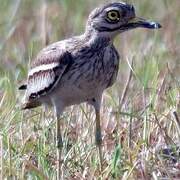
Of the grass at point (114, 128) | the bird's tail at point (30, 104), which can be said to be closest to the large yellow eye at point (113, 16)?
the grass at point (114, 128)

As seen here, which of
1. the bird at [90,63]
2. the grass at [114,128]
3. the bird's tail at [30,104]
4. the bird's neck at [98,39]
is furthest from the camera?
the bird's tail at [30,104]

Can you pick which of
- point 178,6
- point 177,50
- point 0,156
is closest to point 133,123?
point 0,156

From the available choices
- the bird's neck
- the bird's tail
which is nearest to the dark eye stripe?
the bird's neck

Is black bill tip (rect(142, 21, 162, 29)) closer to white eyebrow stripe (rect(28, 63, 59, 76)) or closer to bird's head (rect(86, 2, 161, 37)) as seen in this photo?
bird's head (rect(86, 2, 161, 37))

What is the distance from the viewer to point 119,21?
302 inches

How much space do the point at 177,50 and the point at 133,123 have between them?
2534mm

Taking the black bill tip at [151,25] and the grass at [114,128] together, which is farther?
the black bill tip at [151,25]

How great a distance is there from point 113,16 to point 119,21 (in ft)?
0.21

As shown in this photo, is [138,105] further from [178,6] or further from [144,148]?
[178,6]

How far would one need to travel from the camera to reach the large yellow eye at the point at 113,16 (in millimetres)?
7676

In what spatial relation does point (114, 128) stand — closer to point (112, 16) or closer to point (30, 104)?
point (30, 104)

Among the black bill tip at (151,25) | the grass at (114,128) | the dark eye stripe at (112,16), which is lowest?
the grass at (114,128)

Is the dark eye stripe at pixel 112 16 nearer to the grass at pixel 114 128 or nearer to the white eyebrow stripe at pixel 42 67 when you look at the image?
the white eyebrow stripe at pixel 42 67

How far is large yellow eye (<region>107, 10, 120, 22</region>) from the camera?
25.2 feet
